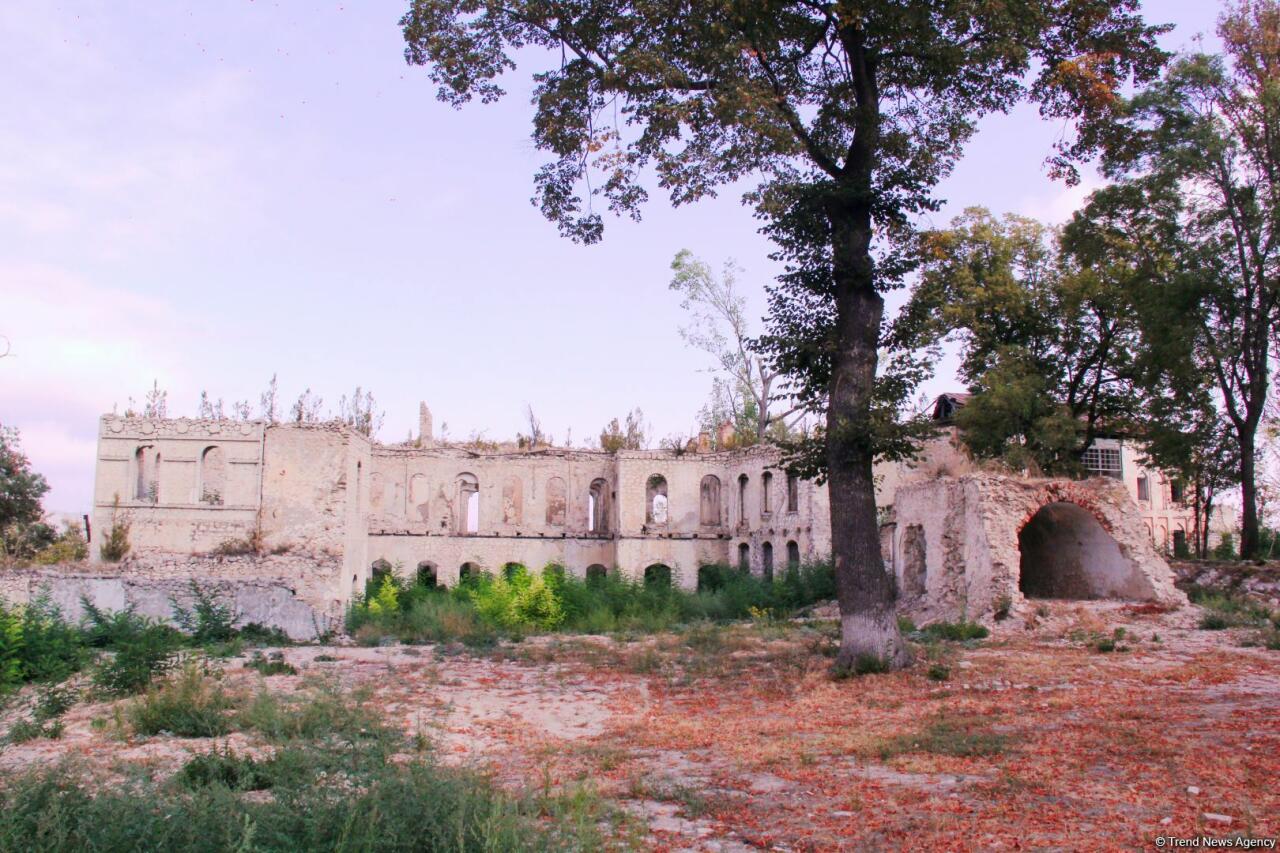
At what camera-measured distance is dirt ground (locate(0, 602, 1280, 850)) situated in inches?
244

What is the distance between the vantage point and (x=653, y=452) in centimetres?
3866

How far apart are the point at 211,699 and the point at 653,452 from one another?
95.2 ft

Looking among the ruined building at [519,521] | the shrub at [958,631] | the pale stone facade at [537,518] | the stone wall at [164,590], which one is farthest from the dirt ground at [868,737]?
the stone wall at [164,590]

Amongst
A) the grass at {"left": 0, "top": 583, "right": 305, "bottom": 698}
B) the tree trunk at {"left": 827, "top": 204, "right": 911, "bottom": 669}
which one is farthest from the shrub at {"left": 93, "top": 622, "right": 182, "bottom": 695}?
the tree trunk at {"left": 827, "top": 204, "right": 911, "bottom": 669}

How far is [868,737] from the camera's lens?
355 inches

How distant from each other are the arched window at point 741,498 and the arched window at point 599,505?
5.47m

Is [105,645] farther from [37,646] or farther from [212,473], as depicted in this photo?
[212,473]

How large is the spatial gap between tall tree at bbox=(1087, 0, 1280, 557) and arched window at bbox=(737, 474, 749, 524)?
16.1m

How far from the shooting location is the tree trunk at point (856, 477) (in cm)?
1305

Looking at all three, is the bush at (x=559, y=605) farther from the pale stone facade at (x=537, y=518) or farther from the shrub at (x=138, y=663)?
the shrub at (x=138, y=663)

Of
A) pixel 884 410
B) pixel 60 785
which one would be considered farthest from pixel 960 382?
pixel 60 785

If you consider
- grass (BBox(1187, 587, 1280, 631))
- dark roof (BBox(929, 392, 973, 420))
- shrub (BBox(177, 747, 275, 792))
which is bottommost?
shrub (BBox(177, 747, 275, 792))

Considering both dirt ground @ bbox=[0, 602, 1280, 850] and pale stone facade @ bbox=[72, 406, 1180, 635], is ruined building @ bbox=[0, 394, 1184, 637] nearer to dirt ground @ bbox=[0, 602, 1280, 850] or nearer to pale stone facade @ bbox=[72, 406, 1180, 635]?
pale stone facade @ bbox=[72, 406, 1180, 635]

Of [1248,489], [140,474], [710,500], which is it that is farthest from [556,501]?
[1248,489]
